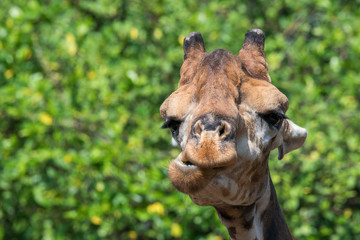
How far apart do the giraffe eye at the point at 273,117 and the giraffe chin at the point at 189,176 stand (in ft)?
1.33

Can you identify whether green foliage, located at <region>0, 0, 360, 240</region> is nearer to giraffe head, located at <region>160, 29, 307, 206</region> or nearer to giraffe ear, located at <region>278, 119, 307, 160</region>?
giraffe ear, located at <region>278, 119, 307, 160</region>

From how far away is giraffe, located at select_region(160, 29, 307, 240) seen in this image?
75.2 inches

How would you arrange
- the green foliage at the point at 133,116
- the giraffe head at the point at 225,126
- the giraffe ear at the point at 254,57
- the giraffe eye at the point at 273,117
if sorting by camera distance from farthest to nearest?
1. the green foliage at the point at 133,116
2. the giraffe ear at the point at 254,57
3. the giraffe eye at the point at 273,117
4. the giraffe head at the point at 225,126

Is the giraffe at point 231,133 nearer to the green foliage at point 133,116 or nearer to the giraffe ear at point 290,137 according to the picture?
the giraffe ear at point 290,137

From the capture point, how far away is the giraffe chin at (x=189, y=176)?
6.25 feet

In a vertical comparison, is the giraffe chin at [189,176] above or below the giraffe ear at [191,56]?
below

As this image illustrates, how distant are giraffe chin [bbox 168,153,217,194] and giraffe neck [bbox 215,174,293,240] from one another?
0.34m

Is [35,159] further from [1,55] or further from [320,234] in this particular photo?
[320,234]

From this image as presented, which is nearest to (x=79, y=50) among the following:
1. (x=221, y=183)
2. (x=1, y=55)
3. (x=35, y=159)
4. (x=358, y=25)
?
(x=1, y=55)

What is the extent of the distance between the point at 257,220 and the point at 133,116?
3136 mm

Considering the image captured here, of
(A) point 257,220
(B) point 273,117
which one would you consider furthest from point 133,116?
(B) point 273,117

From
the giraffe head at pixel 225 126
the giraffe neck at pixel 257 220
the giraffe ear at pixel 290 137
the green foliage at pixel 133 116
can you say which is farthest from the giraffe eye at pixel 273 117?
the green foliage at pixel 133 116

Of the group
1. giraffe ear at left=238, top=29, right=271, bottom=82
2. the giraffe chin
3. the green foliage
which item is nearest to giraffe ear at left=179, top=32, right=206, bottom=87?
giraffe ear at left=238, top=29, right=271, bottom=82

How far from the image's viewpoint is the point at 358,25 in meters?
5.61
